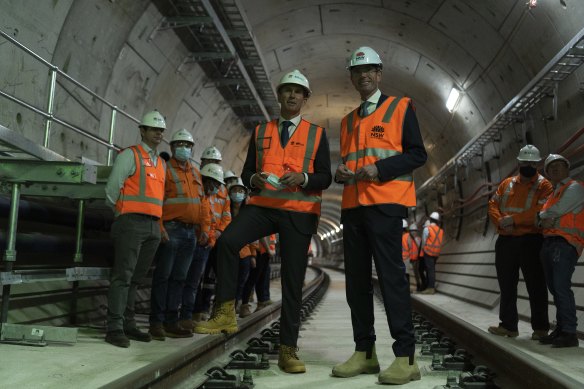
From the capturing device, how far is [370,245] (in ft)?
12.5

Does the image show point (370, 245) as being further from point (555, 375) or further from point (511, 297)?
point (511, 297)

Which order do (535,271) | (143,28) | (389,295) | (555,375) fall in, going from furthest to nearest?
(143,28) < (535,271) < (389,295) < (555,375)

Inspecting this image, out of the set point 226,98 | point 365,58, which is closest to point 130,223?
point 365,58

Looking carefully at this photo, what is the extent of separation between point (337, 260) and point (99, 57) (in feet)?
128

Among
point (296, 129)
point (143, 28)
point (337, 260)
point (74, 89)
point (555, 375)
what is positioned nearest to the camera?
point (555, 375)

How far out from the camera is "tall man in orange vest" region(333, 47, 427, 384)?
3570mm

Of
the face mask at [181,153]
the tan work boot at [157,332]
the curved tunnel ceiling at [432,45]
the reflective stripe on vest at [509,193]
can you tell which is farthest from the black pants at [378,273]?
the curved tunnel ceiling at [432,45]

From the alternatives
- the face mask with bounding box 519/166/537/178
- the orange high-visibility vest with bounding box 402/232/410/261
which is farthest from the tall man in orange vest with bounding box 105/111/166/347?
the orange high-visibility vest with bounding box 402/232/410/261

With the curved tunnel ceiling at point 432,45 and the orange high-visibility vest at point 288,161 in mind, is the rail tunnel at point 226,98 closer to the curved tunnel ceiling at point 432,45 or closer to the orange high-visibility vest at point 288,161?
the curved tunnel ceiling at point 432,45

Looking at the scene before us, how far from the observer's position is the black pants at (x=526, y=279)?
5773mm

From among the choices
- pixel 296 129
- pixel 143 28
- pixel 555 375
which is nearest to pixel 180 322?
pixel 296 129

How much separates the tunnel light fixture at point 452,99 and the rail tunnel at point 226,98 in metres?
0.04

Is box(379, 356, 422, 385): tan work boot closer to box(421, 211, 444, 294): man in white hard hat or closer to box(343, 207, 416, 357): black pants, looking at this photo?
box(343, 207, 416, 357): black pants

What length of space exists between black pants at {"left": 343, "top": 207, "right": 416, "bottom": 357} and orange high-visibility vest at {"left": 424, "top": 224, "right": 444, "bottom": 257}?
30.2 ft
